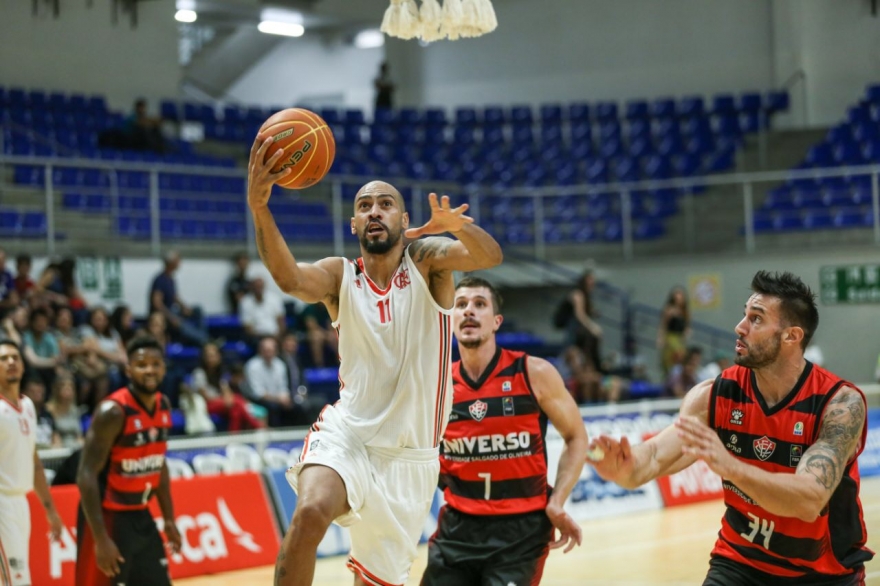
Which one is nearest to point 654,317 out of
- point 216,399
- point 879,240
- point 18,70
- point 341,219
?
point 879,240

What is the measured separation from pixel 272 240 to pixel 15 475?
134 inches

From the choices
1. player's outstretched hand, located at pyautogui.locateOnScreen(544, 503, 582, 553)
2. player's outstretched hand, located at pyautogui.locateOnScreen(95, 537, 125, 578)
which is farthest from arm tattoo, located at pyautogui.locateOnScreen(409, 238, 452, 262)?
player's outstretched hand, located at pyautogui.locateOnScreen(95, 537, 125, 578)

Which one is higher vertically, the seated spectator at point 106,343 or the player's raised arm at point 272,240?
the player's raised arm at point 272,240

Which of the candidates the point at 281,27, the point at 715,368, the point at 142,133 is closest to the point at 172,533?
the point at 715,368

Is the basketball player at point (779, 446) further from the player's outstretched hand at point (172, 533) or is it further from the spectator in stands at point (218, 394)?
the spectator in stands at point (218, 394)

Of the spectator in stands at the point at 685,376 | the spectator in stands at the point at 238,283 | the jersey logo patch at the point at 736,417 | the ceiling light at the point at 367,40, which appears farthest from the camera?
the ceiling light at the point at 367,40

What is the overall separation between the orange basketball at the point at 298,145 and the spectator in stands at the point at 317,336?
32.5 feet

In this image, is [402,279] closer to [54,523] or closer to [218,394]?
[54,523]

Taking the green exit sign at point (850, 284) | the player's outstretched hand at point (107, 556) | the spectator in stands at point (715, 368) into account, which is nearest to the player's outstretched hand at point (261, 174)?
the player's outstretched hand at point (107, 556)

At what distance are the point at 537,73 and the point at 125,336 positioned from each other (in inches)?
580

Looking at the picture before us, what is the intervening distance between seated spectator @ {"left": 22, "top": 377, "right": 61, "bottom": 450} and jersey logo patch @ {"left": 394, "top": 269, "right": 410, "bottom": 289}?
628cm

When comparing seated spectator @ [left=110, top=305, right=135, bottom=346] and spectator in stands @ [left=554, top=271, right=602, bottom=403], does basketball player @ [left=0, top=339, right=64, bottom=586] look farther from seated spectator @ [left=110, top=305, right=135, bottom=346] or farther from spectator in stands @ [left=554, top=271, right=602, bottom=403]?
spectator in stands @ [left=554, top=271, right=602, bottom=403]

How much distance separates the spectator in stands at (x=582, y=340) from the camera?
16.1 meters

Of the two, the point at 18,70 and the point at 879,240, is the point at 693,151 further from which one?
the point at 18,70
